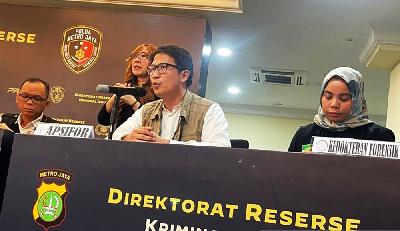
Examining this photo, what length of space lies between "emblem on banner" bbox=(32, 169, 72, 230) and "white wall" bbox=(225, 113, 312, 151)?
7.00m

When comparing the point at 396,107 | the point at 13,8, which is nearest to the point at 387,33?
the point at 396,107

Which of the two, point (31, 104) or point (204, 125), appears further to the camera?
point (31, 104)

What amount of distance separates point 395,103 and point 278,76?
145 cm

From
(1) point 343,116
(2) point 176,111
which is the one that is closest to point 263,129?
(2) point 176,111

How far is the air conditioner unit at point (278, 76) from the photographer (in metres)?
5.33

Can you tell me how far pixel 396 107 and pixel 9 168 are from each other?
4.04 metres

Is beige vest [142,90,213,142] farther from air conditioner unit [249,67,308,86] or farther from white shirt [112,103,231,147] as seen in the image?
air conditioner unit [249,67,308,86]

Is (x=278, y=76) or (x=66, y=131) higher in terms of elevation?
(x=278, y=76)

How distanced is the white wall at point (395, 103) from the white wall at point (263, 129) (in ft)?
10.9

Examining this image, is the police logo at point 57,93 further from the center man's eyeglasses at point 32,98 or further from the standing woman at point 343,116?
the standing woman at point 343,116

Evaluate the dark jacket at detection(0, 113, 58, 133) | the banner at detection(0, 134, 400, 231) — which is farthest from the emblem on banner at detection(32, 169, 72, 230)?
the dark jacket at detection(0, 113, 58, 133)

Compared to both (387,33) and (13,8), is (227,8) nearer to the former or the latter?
(387,33)

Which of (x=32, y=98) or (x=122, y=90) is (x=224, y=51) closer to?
(x=32, y=98)

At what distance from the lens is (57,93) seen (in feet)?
12.1
